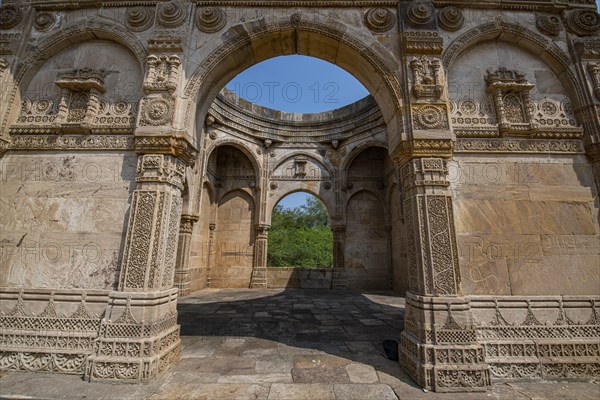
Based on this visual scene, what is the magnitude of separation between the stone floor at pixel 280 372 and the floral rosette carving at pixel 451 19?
520 cm

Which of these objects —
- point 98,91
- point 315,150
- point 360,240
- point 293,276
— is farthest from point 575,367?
point 315,150

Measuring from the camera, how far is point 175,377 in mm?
3406

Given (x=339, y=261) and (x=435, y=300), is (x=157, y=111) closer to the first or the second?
(x=435, y=300)

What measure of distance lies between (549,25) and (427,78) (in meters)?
2.48

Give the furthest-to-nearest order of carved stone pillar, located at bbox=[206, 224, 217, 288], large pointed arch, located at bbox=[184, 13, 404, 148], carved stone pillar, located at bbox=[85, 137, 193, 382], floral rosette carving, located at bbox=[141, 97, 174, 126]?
carved stone pillar, located at bbox=[206, 224, 217, 288] → large pointed arch, located at bbox=[184, 13, 404, 148] → floral rosette carving, located at bbox=[141, 97, 174, 126] → carved stone pillar, located at bbox=[85, 137, 193, 382]

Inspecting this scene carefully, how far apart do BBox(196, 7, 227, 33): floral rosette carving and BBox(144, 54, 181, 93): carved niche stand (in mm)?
800

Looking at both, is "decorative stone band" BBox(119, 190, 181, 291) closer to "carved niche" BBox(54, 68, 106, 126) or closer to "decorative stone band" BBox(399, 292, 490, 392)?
"carved niche" BBox(54, 68, 106, 126)

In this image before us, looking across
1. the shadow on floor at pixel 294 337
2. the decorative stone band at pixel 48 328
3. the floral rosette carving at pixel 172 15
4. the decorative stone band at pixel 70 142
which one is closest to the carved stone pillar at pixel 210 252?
the shadow on floor at pixel 294 337

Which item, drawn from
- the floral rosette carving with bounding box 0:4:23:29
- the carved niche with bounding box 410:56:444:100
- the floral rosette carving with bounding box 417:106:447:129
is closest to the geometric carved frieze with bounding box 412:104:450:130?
the floral rosette carving with bounding box 417:106:447:129

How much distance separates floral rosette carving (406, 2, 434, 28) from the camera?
4359 millimetres

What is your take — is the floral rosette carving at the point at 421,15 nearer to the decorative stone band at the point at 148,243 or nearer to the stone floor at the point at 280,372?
the decorative stone band at the point at 148,243

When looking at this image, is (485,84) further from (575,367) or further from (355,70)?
(575,367)

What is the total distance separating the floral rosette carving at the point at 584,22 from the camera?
446 centimetres

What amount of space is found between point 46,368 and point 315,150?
1147 cm
